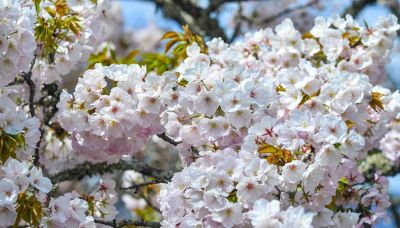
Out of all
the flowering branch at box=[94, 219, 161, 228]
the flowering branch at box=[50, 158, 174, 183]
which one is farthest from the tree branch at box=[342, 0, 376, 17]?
the flowering branch at box=[94, 219, 161, 228]

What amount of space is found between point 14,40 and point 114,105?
479 millimetres

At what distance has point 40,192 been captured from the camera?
106 inches

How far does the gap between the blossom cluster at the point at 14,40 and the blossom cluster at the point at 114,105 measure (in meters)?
0.24

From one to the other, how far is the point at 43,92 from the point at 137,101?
109cm

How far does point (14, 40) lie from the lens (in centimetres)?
292

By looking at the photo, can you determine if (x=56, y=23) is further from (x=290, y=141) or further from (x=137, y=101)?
(x=290, y=141)

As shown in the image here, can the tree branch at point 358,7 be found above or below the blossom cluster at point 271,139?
below

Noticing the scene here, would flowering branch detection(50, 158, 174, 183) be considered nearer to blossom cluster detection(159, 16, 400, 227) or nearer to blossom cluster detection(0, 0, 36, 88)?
blossom cluster detection(159, 16, 400, 227)

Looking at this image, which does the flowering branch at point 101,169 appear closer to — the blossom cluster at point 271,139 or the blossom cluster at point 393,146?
the blossom cluster at point 271,139

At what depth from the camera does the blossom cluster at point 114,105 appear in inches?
117

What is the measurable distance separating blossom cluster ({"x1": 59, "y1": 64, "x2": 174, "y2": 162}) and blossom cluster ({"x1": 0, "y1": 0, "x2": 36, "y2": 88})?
0.24 m

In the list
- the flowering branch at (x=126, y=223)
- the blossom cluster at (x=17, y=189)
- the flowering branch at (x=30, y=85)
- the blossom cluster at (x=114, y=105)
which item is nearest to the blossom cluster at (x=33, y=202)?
the blossom cluster at (x=17, y=189)

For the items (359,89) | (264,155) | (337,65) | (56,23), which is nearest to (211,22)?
(337,65)

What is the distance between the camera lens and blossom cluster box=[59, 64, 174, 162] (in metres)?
2.98
